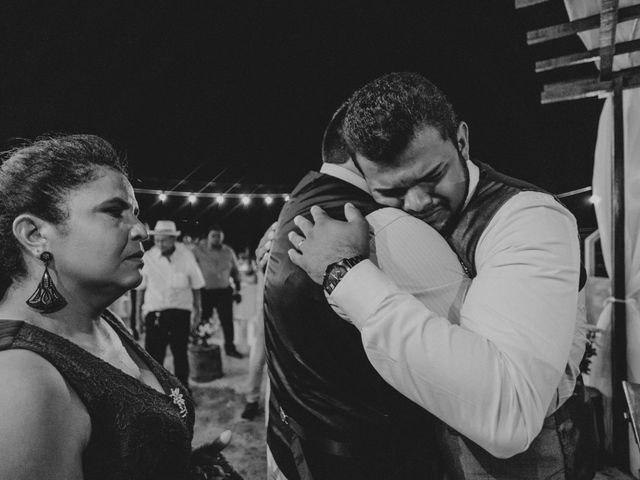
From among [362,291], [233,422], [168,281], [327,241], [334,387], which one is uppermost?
[327,241]

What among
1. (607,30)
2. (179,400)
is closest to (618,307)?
(607,30)

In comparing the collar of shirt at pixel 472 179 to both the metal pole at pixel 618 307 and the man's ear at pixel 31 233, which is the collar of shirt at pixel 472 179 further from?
the metal pole at pixel 618 307

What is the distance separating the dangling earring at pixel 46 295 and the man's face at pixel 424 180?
3.48ft

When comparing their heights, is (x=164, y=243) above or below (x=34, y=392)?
below

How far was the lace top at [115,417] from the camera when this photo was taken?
0.97 metres

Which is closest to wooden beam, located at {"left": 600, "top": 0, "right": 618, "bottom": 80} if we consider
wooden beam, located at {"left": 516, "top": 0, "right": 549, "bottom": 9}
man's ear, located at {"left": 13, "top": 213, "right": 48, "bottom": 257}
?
wooden beam, located at {"left": 516, "top": 0, "right": 549, "bottom": 9}

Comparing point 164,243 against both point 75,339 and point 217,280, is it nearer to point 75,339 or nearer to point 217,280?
point 217,280

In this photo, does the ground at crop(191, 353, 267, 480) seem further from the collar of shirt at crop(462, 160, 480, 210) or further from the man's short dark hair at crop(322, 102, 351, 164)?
the collar of shirt at crop(462, 160, 480, 210)

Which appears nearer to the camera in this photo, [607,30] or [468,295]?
[468,295]

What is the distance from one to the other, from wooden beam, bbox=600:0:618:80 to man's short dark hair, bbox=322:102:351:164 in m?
1.83

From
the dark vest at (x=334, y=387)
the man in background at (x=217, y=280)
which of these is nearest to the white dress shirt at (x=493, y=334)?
the dark vest at (x=334, y=387)

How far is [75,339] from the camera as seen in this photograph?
120 centimetres

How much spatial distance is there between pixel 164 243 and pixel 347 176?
4088mm

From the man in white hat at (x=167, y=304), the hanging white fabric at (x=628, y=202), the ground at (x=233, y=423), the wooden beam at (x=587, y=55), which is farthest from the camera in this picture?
the man in white hat at (x=167, y=304)
